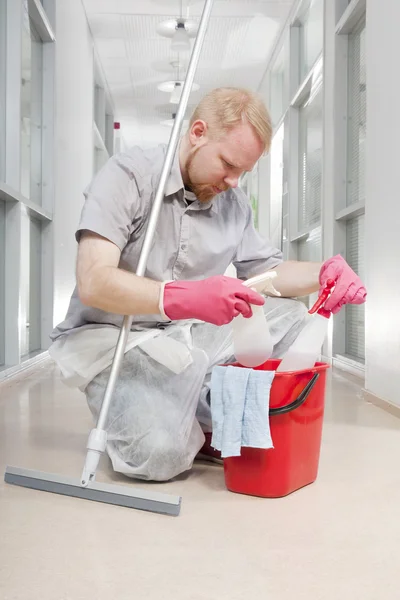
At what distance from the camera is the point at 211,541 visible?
42.2 inches

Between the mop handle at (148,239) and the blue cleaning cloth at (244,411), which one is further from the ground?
the mop handle at (148,239)

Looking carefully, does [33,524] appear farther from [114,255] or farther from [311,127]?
[311,127]

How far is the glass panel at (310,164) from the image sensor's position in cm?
429

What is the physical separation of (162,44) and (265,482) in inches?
189

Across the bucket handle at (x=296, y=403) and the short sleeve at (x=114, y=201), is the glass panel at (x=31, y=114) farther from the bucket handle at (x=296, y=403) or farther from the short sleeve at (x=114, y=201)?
the bucket handle at (x=296, y=403)

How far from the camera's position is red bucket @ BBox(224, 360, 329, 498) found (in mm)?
1285

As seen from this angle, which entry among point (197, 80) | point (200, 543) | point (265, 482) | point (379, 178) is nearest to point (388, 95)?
point (379, 178)

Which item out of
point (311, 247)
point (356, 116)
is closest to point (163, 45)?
point (311, 247)

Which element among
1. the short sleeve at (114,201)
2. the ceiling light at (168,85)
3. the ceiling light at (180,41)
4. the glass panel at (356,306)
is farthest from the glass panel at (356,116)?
the ceiling light at (168,85)

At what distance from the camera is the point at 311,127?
15.0 ft

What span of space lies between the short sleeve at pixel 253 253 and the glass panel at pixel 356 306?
1.63 m

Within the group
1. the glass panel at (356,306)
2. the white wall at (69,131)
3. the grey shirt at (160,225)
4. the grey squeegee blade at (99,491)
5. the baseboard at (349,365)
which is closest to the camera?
the grey squeegee blade at (99,491)

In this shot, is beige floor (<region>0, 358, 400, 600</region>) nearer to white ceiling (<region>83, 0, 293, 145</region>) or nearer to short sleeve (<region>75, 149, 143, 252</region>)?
short sleeve (<region>75, 149, 143, 252</region>)

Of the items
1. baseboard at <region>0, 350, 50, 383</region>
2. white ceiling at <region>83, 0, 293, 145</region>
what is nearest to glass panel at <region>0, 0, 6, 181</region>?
baseboard at <region>0, 350, 50, 383</region>
